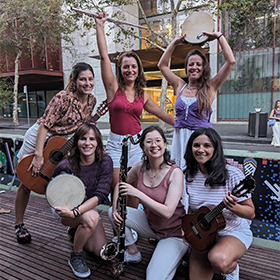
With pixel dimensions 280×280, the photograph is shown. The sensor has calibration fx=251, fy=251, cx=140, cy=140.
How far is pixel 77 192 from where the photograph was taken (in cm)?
209

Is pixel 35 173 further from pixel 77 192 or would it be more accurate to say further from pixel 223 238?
pixel 223 238

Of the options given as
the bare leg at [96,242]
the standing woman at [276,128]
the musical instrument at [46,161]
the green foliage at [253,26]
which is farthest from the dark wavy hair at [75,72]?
the green foliage at [253,26]

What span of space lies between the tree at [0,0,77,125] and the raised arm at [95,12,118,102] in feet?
41.2

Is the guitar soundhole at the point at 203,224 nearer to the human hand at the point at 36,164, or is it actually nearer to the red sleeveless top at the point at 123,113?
the red sleeveless top at the point at 123,113

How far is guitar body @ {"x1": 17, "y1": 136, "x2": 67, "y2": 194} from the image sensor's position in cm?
259

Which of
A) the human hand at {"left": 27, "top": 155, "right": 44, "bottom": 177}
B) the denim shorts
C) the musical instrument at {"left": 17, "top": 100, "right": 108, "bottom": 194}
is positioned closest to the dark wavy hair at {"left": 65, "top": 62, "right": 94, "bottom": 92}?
the musical instrument at {"left": 17, "top": 100, "right": 108, "bottom": 194}

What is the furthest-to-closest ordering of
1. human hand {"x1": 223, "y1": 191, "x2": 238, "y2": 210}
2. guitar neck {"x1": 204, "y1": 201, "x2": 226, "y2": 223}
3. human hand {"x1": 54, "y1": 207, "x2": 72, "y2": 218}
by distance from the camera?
1. human hand {"x1": 54, "y1": 207, "x2": 72, "y2": 218}
2. guitar neck {"x1": 204, "y1": 201, "x2": 226, "y2": 223}
3. human hand {"x1": 223, "y1": 191, "x2": 238, "y2": 210}

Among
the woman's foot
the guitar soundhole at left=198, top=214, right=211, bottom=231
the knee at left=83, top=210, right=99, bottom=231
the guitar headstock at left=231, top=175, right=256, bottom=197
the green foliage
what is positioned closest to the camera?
the guitar headstock at left=231, top=175, right=256, bottom=197

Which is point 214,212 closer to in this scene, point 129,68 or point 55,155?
point 129,68

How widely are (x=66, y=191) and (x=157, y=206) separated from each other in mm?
765

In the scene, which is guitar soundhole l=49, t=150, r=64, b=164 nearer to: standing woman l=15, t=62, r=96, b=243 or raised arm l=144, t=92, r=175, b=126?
standing woman l=15, t=62, r=96, b=243

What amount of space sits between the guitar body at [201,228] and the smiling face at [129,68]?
134cm

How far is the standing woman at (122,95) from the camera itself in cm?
236

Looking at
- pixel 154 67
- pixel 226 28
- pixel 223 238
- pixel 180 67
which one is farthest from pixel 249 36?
pixel 223 238
